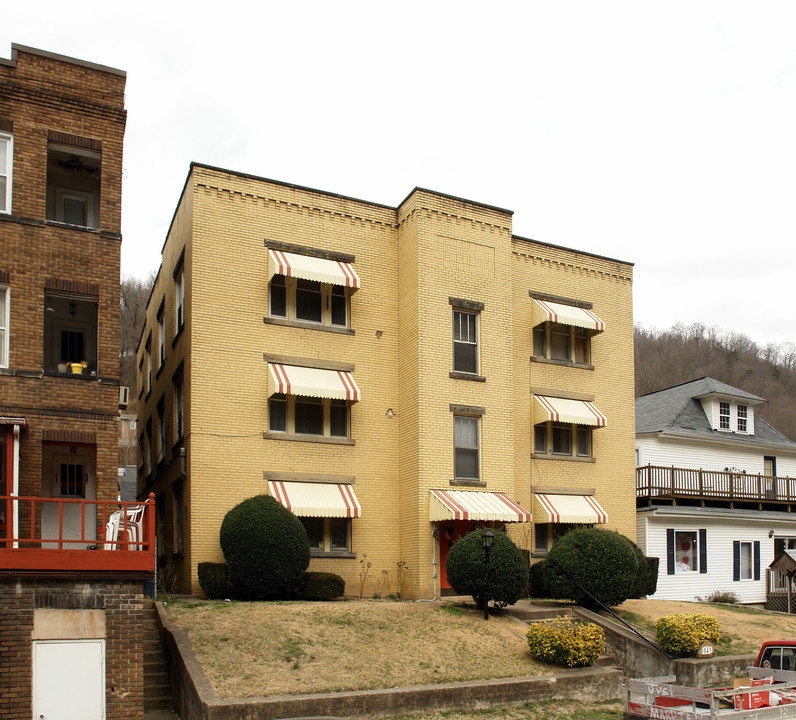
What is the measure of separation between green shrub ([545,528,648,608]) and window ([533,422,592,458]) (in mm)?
5713

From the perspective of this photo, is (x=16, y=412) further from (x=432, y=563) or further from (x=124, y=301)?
(x=124, y=301)

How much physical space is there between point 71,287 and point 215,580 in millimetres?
7898

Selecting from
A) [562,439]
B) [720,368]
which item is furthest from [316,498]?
[720,368]

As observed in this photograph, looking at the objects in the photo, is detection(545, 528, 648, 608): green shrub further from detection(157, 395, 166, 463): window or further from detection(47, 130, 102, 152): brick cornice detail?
detection(47, 130, 102, 152): brick cornice detail

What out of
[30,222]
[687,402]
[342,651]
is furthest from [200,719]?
[687,402]

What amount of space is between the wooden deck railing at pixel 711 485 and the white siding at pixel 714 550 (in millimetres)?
1043

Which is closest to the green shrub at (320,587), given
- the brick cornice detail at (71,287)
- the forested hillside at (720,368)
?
the brick cornice detail at (71,287)

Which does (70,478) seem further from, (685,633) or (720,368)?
(720,368)

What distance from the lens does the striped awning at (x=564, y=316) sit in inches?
1112

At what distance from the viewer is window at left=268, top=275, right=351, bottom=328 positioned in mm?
25250

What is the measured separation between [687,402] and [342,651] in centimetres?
2415

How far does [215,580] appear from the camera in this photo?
21875 millimetres

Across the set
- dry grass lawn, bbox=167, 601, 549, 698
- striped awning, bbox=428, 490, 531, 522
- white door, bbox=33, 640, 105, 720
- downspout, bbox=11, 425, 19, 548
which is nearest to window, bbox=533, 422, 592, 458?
striped awning, bbox=428, 490, 531, 522

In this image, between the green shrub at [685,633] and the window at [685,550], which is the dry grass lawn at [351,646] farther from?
the window at [685,550]
